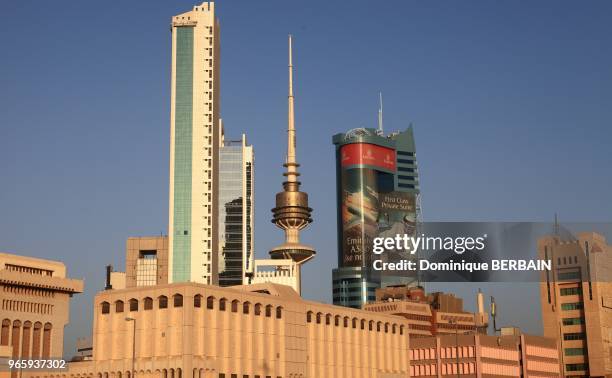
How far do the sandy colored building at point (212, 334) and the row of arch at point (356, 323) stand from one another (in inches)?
10.6

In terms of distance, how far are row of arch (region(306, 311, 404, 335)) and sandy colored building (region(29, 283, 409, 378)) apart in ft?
0.89

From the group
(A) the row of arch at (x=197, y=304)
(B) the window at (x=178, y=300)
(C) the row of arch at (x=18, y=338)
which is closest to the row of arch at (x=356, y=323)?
(A) the row of arch at (x=197, y=304)

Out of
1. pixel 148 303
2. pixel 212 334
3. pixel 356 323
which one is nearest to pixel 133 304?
pixel 148 303

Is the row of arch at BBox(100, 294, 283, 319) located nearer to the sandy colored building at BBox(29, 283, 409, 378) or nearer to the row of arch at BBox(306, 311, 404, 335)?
the sandy colored building at BBox(29, 283, 409, 378)

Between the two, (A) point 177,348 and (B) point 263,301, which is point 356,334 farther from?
(A) point 177,348

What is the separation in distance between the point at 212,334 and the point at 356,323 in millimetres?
42007

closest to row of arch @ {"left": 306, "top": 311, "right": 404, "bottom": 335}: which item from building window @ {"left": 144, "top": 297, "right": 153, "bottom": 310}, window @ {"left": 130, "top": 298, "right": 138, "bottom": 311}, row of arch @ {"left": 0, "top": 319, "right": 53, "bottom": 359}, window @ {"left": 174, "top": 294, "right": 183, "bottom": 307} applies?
window @ {"left": 174, "top": 294, "right": 183, "bottom": 307}

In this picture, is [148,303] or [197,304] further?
[148,303]

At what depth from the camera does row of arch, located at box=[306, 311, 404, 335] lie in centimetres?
16500

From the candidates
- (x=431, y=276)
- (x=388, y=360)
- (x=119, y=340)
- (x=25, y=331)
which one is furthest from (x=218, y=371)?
(x=25, y=331)

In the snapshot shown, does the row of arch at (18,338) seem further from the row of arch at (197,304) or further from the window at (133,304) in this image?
the window at (133,304)

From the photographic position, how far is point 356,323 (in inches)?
6919

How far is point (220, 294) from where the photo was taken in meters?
144

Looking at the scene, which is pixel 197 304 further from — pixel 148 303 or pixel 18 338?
pixel 18 338
